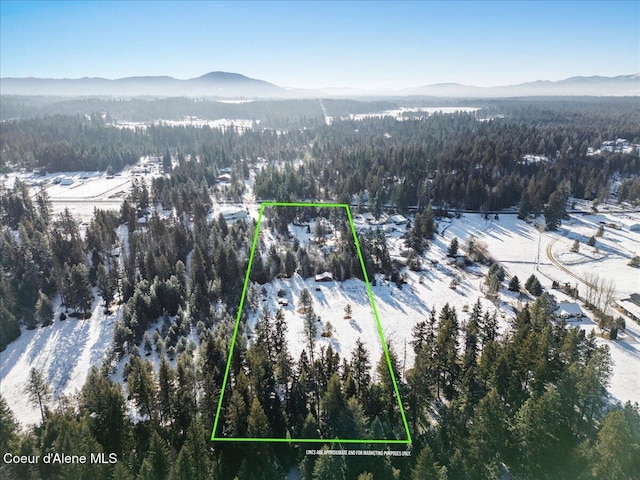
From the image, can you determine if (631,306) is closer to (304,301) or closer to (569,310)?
(569,310)

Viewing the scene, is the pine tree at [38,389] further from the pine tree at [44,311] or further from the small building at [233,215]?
the small building at [233,215]

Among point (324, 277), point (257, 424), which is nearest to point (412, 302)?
point (324, 277)

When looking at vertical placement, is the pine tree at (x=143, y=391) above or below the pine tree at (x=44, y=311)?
above

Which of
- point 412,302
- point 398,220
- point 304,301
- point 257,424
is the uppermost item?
point 257,424

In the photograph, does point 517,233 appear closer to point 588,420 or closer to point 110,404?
point 588,420

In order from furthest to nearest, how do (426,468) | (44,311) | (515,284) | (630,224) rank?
(630,224) → (515,284) → (44,311) → (426,468)

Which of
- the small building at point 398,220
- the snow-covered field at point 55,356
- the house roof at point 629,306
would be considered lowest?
the snow-covered field at point 55,356

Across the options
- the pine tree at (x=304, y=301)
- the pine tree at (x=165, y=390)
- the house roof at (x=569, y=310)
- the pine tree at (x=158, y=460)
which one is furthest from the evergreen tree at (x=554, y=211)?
the pine tree at (x=158, y=460)
